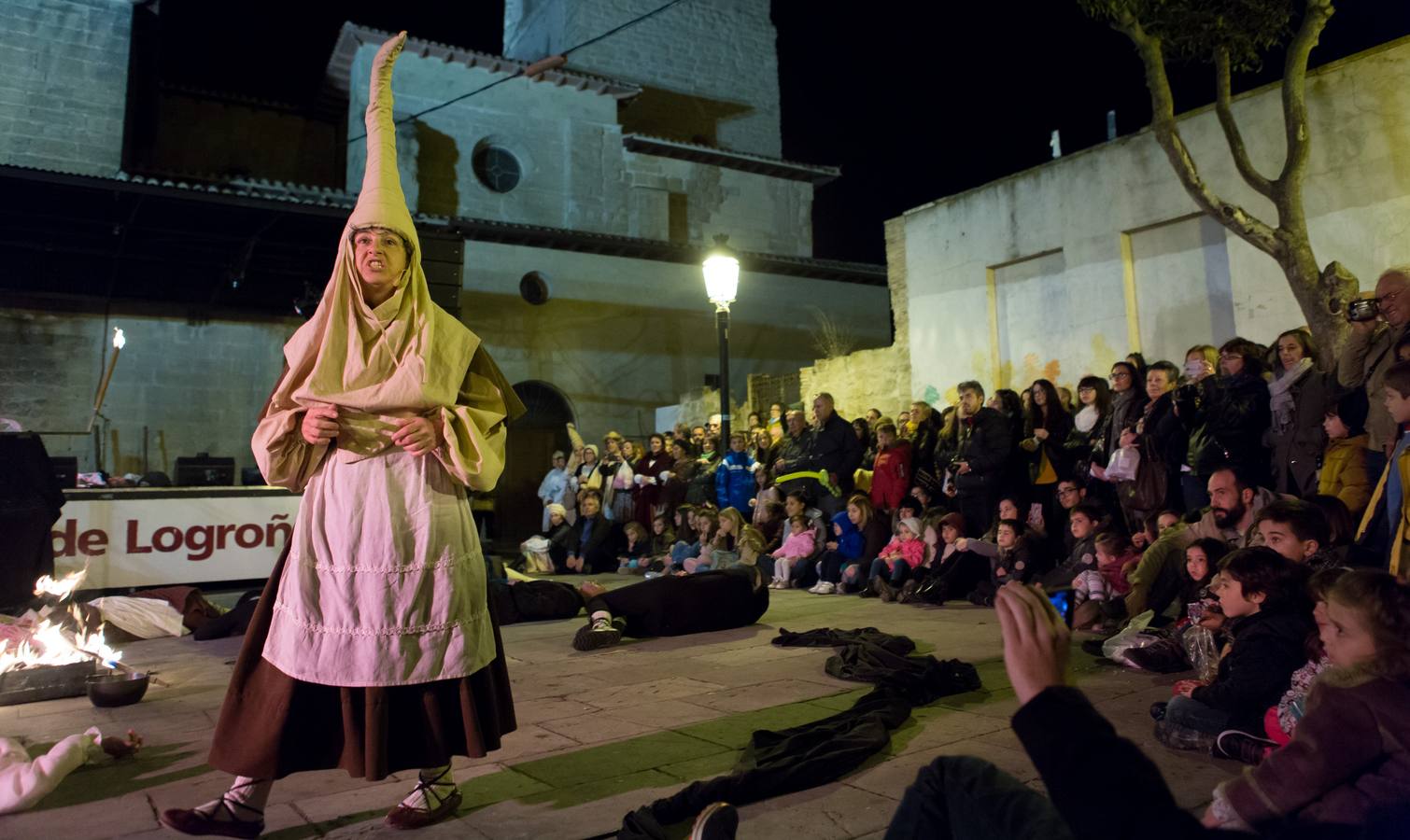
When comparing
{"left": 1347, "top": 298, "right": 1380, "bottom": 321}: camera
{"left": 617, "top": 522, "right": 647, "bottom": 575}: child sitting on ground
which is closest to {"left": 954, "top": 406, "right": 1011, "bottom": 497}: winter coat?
{"left": 1347, "top": 298, "right": 1380, "bottom": 321}: camera

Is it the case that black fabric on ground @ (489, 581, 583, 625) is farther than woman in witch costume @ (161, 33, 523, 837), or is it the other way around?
black fabric on ground @ (489, 581, 583, 625)

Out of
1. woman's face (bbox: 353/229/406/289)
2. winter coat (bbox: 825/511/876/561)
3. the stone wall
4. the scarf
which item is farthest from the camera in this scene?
the stone wall

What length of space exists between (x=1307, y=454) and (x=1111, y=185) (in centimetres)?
584

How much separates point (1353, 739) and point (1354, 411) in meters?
5.08

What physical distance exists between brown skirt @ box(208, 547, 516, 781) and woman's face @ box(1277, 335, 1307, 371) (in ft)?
20.4

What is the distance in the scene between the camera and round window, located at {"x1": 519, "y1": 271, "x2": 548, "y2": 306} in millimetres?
20047

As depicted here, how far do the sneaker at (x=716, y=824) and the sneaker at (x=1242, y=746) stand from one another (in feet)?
6.78

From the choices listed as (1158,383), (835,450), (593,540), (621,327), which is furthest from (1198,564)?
(621,327)

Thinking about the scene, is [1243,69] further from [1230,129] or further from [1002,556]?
[1002,556]

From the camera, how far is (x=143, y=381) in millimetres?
16688

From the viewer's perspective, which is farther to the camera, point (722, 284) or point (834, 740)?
point (722, 284)

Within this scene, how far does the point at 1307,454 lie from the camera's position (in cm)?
626

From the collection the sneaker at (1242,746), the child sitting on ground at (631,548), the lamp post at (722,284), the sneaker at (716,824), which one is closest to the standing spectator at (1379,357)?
the sneaker at (1242,746)

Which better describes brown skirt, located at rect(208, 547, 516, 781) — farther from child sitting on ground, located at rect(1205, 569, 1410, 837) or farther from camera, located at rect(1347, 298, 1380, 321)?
camera, located at rect(1347, 298, 1380, 321)
